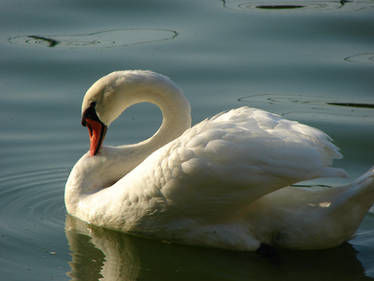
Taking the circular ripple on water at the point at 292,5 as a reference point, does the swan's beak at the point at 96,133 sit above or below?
below

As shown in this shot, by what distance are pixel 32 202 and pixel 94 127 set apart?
0.81 metres

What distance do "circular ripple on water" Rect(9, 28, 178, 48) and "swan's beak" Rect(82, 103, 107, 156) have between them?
3658 millimetres

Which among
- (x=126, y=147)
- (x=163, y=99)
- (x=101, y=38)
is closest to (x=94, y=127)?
(x=126, y=147)

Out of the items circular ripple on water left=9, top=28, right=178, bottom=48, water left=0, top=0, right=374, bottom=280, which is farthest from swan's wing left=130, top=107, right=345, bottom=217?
circular ripple on water left=9, top=28, right=178, bottom=48

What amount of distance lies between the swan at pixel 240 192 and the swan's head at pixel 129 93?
0.65 meters

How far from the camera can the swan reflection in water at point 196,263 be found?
229 inches

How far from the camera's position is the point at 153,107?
911cm

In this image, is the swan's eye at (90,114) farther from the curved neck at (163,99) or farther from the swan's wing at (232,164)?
the swan's wing at (232,164)

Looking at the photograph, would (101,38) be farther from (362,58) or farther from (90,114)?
(90,114)

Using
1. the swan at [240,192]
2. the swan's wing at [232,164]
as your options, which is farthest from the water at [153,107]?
the swan's wing at [232,164]

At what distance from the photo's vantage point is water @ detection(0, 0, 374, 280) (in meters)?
6.00

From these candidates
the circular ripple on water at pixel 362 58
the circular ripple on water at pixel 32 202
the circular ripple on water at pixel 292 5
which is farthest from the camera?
the circular ripple on water at pixel 292 5

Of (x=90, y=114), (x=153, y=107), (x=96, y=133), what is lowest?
(x=153, y=107)

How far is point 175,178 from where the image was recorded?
18.8 ft
